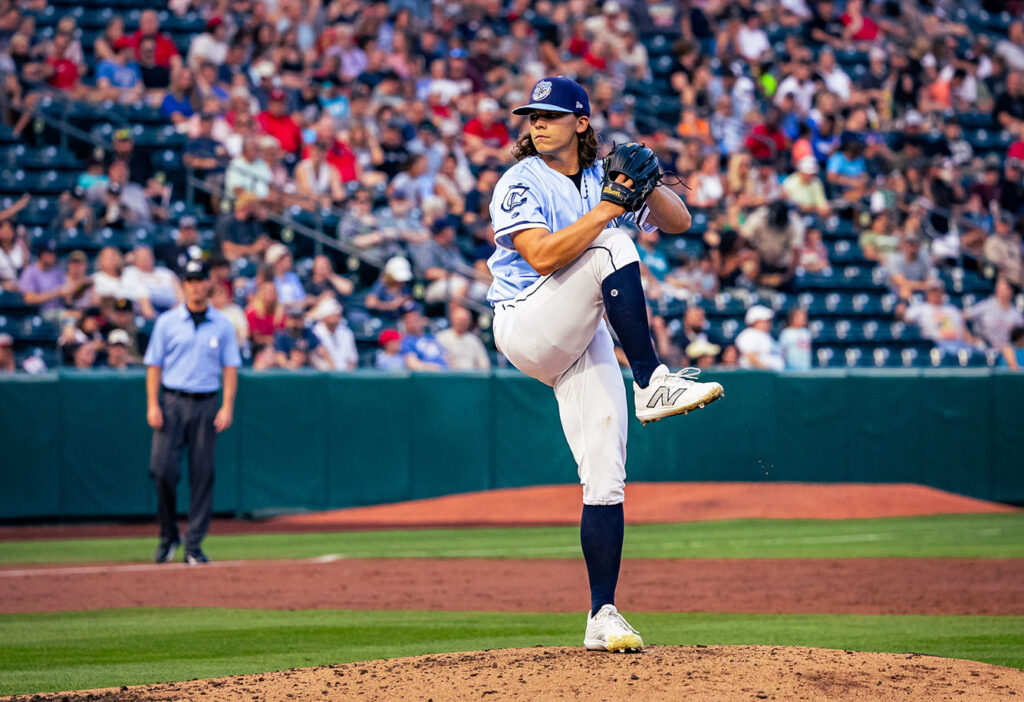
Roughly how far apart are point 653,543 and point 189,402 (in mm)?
4248

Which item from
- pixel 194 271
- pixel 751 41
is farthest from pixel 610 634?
pixel 751 41

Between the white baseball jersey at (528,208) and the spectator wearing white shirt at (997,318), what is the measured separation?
12899 millimetres

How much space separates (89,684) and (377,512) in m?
8.46

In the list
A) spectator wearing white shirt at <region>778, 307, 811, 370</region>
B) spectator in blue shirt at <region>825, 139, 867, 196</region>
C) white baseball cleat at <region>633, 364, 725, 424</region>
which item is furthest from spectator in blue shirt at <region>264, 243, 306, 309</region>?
white baseball cleat at <region>633, 364, 725, 424</region>

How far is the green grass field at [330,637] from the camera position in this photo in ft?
20.0

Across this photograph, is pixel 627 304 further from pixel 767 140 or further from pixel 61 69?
pixel 767 140

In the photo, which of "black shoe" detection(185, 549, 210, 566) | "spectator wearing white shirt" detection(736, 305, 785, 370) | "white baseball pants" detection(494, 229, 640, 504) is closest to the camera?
"white baseball pants" detection(494, 229, 640, 504)

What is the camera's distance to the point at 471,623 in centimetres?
750

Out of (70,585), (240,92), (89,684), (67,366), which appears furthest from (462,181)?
(89,684)

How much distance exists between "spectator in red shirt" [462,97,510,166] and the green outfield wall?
3.77 meters

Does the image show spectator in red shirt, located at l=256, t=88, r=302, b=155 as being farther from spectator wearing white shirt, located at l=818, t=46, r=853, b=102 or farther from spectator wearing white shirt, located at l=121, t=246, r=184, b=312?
spectator wearing white shirt, located at l=818, t=46, r=853, b=102

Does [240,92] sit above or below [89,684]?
above

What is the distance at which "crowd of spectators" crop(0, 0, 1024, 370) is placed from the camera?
14594 mm

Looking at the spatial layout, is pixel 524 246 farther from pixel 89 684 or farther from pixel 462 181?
pixel 462 181
